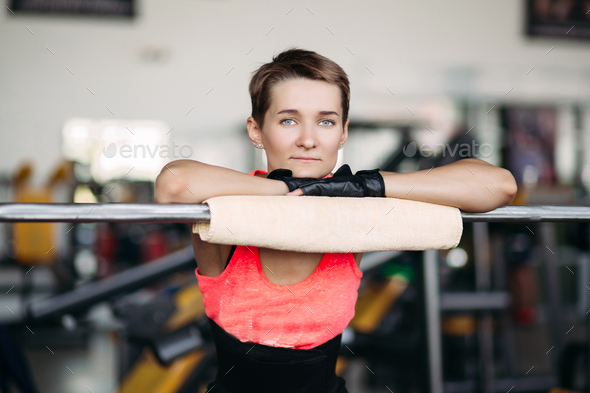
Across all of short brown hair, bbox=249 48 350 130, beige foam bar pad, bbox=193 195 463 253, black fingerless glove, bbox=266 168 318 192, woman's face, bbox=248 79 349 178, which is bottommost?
beige foam bar pad, bbox=193 195 463 253

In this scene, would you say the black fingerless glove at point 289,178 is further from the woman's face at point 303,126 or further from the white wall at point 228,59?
the white wall at point 228,59

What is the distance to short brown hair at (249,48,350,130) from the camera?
0.75 metres

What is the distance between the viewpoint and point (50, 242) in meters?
3.44

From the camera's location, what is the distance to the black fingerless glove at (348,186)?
63 centimetres

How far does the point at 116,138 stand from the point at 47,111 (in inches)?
24.9

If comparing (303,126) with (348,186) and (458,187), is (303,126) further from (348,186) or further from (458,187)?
(458,187)

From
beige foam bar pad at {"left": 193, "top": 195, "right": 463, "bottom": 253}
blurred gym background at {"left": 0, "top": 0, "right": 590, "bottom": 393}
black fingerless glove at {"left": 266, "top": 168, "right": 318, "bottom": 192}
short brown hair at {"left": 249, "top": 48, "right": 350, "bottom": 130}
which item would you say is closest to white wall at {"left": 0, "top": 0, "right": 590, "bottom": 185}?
blurred gym background at {"left": 0, "top": 0, "right": 590, "bottom": 393}

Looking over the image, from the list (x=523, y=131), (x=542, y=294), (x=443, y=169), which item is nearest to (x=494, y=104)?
(x=523, y=131)

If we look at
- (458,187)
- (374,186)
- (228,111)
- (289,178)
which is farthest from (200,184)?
(228,111)

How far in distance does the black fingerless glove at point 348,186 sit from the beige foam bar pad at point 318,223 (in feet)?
0.10

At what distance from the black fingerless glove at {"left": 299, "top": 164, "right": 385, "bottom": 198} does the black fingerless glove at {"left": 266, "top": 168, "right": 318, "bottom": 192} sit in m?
0.02

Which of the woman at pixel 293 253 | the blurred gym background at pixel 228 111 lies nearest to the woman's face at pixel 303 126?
the woman at pixel 293 253

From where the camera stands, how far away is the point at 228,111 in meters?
4.46

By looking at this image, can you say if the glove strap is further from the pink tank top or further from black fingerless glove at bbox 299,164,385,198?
the pink tank top
